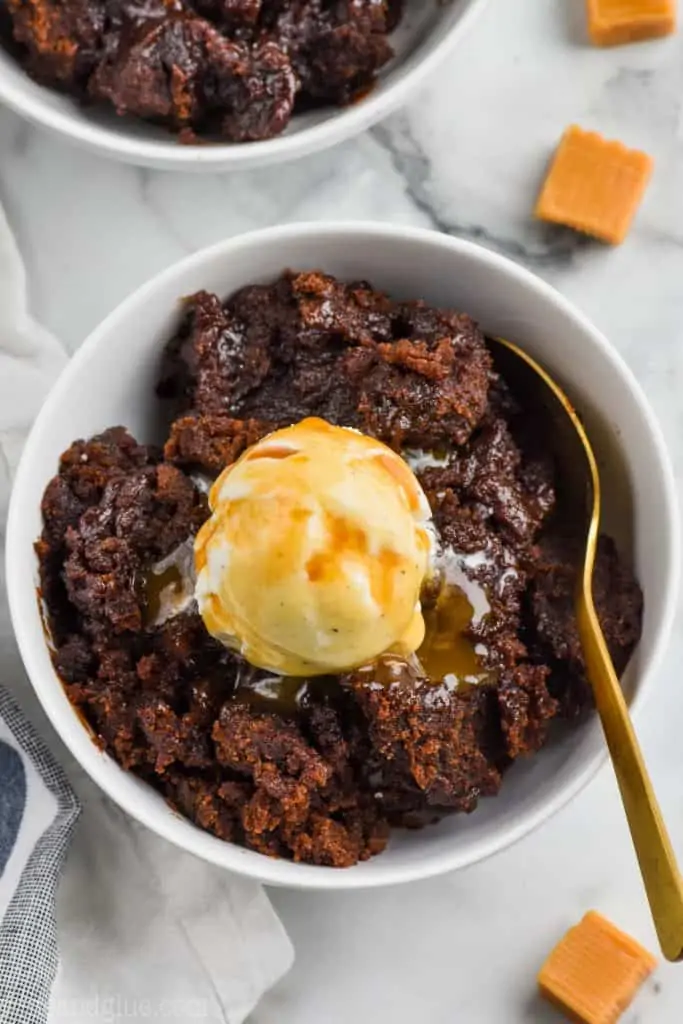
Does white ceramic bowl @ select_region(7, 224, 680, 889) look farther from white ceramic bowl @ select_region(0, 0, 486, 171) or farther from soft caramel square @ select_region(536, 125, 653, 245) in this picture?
soft caramel square @ select_region(536, 125, 653, 245)

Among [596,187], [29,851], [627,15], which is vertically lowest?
[29,851]

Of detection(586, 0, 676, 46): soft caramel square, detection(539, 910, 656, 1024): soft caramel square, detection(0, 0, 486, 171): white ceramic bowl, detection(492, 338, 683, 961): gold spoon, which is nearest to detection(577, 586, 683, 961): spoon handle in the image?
detection(492, 338, 683, 961): gold spoon

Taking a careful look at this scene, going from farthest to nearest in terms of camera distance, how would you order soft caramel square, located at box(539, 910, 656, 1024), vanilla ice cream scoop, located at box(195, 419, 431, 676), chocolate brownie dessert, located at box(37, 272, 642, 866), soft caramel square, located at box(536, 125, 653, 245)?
soft caramel square, located at box(536, 125, 653, 245), soft caramel square, located at box(539, 910, 656, 1024), chocolate brownie dessert, located at box(37, 272, 642, 866), vanilla ice cream scoop, located at box(195, 419, 431, 676)

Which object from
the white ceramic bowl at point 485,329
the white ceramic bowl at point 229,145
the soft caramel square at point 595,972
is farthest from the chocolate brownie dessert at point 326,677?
the soft caramel square at point 595,972

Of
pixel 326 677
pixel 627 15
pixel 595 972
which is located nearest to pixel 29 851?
pixel 326 677

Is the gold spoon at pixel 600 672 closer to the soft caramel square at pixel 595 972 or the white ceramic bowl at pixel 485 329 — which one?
the white ceramic bowl at pixel 485 329

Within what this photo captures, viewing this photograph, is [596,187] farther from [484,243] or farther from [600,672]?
[600,672]

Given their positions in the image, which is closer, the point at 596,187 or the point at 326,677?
the point at 326,677
